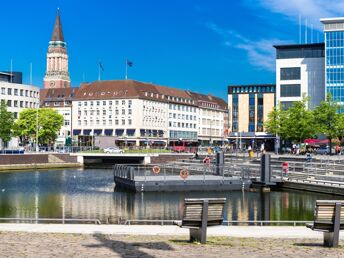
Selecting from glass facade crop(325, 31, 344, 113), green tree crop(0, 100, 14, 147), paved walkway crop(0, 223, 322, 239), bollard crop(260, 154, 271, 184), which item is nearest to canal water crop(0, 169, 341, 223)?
bollard crop(260, 154, 271, 184)

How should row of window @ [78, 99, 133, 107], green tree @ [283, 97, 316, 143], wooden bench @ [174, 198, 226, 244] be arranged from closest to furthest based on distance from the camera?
wooden bench @ [174, 198, 226, 244], green tree @ [283, 97, 316, 143], row of window @ [78, 99, 133, 107]

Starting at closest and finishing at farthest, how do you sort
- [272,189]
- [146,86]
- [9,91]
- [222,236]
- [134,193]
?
1. [222,236]
2. [134,193]
3. [272,189]
4. [9,91]
5. [146,86]

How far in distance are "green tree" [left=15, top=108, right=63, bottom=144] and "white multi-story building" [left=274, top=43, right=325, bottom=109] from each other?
181 feet

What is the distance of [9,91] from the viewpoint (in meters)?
146

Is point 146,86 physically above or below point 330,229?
above

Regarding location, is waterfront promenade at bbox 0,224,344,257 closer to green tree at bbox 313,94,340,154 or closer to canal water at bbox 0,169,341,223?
canal water at bbox 0,169,341,223

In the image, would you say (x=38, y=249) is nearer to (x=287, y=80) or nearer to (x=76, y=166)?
(x=76, y=166)

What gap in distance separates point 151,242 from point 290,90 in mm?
120815

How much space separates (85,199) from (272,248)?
30596 millimetres

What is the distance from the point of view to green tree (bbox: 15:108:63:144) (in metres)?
141

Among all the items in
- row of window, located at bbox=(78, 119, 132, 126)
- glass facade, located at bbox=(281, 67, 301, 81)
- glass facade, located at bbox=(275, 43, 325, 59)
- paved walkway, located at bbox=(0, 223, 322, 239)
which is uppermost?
glass facade, located at bbox=(275, 43, 325, 59)

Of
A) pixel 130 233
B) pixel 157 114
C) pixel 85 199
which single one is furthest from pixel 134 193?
pixel 157 114

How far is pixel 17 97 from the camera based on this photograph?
5846 inches

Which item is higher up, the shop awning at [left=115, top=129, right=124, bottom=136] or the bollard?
the shop awning at [left=115, top=129, right=124, bottom=136]
